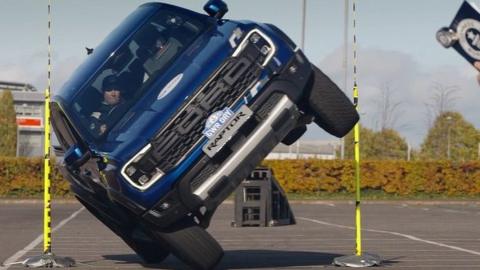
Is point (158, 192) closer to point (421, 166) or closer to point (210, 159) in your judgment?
point (210, 159)

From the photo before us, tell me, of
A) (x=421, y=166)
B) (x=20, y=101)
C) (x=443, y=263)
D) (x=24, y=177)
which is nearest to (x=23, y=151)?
(x=20, y=101)

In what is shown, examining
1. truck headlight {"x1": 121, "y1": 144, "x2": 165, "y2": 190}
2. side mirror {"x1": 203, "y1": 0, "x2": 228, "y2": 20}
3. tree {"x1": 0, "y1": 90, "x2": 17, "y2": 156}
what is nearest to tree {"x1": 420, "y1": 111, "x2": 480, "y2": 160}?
Answer: tree {"x1": 0, "y1": 90, "x2": 17, "y2": 156}

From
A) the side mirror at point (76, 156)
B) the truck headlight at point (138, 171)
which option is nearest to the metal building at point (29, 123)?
the side mirror at point (76, 156)

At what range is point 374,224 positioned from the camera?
70.3 feet

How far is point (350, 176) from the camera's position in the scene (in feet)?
131

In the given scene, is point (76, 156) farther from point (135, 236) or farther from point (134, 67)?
point (135, 236)

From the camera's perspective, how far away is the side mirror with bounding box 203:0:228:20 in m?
10.0

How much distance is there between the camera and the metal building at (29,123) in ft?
228

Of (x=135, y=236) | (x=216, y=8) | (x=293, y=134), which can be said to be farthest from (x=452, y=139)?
(x=216, y=8)

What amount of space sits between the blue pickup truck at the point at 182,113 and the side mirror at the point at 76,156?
0.06ft

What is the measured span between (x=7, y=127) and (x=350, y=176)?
3164cm

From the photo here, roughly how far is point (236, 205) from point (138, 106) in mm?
11529

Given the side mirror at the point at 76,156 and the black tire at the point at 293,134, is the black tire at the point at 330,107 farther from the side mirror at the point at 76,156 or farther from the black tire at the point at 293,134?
the side mirror at the point at 76,156

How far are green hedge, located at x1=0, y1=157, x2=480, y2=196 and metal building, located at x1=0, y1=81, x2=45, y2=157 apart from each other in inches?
1017
